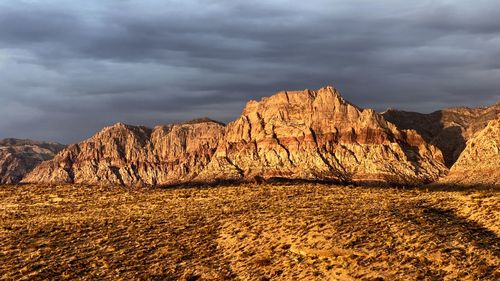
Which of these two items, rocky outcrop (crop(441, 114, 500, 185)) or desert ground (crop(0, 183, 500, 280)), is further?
rocky outcrop (crop(441, 114, 500, 185))

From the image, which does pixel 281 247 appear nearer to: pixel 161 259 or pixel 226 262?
pixel 226 262

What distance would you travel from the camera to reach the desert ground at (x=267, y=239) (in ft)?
80.7

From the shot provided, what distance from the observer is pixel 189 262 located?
2911 cm

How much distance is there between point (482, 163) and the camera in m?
180

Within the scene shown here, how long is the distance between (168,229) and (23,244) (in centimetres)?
927

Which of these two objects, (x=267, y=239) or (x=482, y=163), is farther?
(x=482, y=163)

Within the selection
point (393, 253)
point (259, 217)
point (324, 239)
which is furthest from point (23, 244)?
point (393, 253)

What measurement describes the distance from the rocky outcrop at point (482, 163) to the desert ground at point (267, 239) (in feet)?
429

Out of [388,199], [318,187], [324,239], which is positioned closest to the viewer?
[324,239]

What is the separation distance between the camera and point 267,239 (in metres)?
30.8

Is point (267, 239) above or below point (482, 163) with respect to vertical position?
above

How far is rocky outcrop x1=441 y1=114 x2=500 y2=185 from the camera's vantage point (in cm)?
16588

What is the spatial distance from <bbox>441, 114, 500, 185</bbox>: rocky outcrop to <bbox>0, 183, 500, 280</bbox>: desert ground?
131 m

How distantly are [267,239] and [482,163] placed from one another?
168 m
